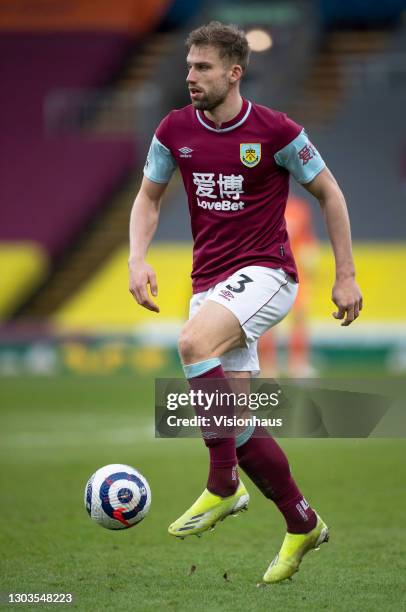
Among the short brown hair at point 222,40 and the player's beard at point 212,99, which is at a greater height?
the short brown hair at point 222,40

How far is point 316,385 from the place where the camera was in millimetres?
5309

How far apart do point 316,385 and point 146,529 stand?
160cm

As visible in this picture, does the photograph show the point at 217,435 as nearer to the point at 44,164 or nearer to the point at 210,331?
the point at 210,331

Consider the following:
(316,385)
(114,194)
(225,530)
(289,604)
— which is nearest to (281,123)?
(316,385)

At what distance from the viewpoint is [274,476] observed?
5023 mm

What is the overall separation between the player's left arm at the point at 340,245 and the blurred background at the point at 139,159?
37.1 ft

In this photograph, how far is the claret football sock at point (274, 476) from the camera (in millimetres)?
5008

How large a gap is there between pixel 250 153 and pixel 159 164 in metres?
0.43

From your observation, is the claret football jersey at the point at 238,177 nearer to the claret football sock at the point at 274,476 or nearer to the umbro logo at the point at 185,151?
the umbro logo at the point at 185,151

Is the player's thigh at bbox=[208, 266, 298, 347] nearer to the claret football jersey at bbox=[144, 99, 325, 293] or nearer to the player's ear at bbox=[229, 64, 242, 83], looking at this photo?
the claret football jersey at bbox=[144, 99, 325, 293]

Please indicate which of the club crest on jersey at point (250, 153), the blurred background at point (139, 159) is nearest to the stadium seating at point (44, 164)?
the blurred background at point (139, 159)

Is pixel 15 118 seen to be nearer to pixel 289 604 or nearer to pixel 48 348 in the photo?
pixel 48 348

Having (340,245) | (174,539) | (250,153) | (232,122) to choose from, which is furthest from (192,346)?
(174,539)

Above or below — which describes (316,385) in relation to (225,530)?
above
